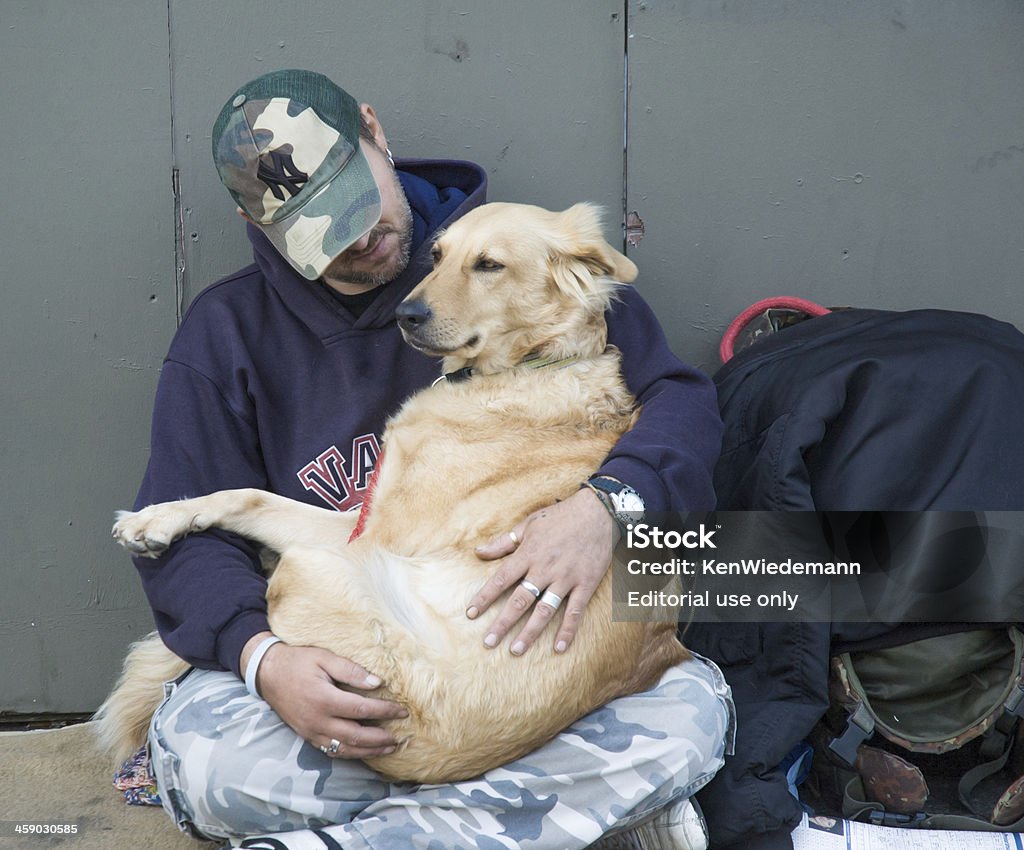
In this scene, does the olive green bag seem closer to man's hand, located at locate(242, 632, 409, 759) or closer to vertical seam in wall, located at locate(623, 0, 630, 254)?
man's hand, located at locate(242, 632, 409, 759)

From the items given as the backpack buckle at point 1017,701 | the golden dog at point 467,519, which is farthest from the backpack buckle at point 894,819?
the golden dog at point 467,519

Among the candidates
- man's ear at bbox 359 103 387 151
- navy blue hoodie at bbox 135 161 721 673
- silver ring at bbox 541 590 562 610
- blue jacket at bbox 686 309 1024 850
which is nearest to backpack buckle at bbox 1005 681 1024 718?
blue jacket at bbox 686 309 1024 850

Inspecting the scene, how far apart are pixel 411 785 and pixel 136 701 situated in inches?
32.4

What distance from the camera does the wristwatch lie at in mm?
2133

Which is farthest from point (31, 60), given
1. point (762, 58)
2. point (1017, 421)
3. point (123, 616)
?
point (1017, 421)

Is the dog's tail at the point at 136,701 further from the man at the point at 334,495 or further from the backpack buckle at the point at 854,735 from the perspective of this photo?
the backpack buckle at the point at 854,735

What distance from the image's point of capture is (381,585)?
2.07m

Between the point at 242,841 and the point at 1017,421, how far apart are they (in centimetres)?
195

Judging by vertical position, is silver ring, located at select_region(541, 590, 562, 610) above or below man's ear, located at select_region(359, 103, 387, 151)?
below

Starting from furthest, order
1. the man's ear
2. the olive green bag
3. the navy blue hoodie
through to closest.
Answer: the man's ear
the navy blue hoodie
the olive green bag

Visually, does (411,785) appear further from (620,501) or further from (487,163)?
(487,163)

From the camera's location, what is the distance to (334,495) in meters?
2.54

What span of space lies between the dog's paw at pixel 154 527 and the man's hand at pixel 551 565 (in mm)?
682

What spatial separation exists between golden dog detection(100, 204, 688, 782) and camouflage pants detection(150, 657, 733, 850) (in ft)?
0.19
